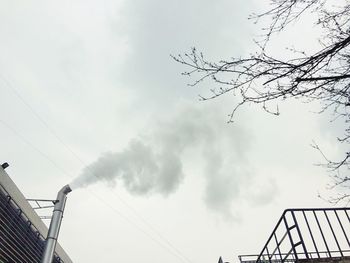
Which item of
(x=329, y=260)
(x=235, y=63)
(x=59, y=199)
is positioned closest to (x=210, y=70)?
(x=235, y=63)

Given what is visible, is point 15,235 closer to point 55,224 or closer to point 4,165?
point 55,224

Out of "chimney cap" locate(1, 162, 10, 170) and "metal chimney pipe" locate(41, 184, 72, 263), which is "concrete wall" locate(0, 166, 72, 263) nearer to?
"chimney cap" locate(1, 162, 10, 170)

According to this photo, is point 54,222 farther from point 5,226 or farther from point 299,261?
point 299,261

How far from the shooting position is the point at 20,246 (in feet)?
35.5

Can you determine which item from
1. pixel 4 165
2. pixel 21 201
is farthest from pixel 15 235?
pixel 4 165

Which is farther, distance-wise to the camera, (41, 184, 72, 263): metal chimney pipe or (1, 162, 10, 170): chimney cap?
(41, 184, 72, 263): metal chimney pipe

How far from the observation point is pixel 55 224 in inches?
467

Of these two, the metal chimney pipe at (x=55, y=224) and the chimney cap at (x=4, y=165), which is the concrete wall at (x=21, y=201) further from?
the metal chimney pipe at (x=55, y=224)

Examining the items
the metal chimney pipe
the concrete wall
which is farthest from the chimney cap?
the metal chimney pipe

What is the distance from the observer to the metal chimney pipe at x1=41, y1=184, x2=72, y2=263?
35.8 feet

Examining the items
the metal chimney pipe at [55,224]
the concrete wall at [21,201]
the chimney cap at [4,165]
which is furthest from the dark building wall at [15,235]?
the metal chimney pipe at [55,224]

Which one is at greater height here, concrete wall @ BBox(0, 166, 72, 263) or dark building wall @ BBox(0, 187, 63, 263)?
concrete wall @ BBox(0, 166, 72, 263)

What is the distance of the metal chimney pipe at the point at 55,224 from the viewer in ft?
35.8

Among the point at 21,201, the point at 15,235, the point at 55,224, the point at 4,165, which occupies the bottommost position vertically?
the point at 15,235
